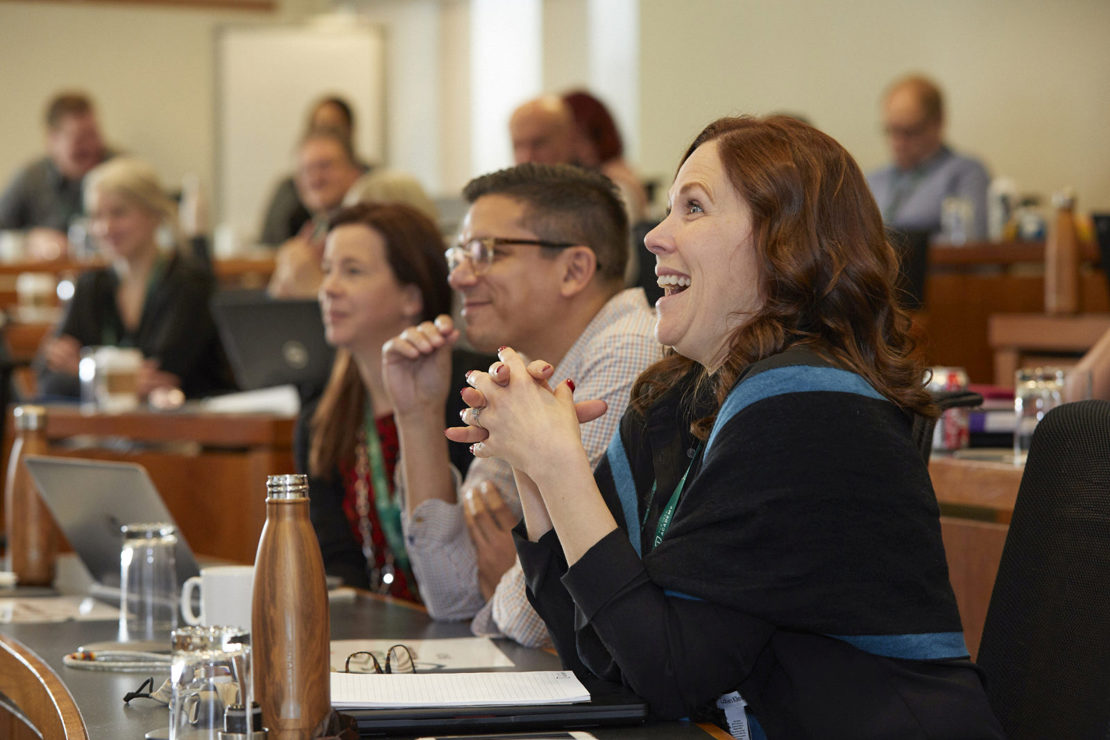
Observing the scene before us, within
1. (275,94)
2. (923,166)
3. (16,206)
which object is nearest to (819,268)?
(923,166)

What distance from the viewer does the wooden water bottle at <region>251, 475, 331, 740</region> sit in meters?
1.08

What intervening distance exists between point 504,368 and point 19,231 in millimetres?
6687

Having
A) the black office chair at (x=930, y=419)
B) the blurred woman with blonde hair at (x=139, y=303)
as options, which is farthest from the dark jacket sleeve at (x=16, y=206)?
the black office chair at (x=930, y=419)

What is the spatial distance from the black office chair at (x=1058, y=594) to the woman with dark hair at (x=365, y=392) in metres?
1.08

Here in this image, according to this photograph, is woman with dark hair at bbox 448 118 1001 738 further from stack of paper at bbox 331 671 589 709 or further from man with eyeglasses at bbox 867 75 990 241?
man with eyeglasses at bbox 867 75 990 241

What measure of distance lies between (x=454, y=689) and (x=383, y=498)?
1.05 metres

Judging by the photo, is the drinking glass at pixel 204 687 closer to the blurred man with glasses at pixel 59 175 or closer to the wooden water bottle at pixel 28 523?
the wooden water bottle at pixel 28 523

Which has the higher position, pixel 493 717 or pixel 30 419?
pixel 30 419

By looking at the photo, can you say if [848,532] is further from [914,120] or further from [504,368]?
[914,120]

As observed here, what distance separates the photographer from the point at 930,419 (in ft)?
4.39

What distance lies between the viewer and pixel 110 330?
4340 mm

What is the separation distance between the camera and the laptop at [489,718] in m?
1.15

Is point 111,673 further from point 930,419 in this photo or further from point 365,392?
point 365,392

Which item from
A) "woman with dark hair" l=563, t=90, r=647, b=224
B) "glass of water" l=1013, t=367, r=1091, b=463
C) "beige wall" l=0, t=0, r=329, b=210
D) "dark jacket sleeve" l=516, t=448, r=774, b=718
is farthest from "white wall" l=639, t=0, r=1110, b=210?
"dark jacket sleeve" l=516, t=448, r=774, b=718
